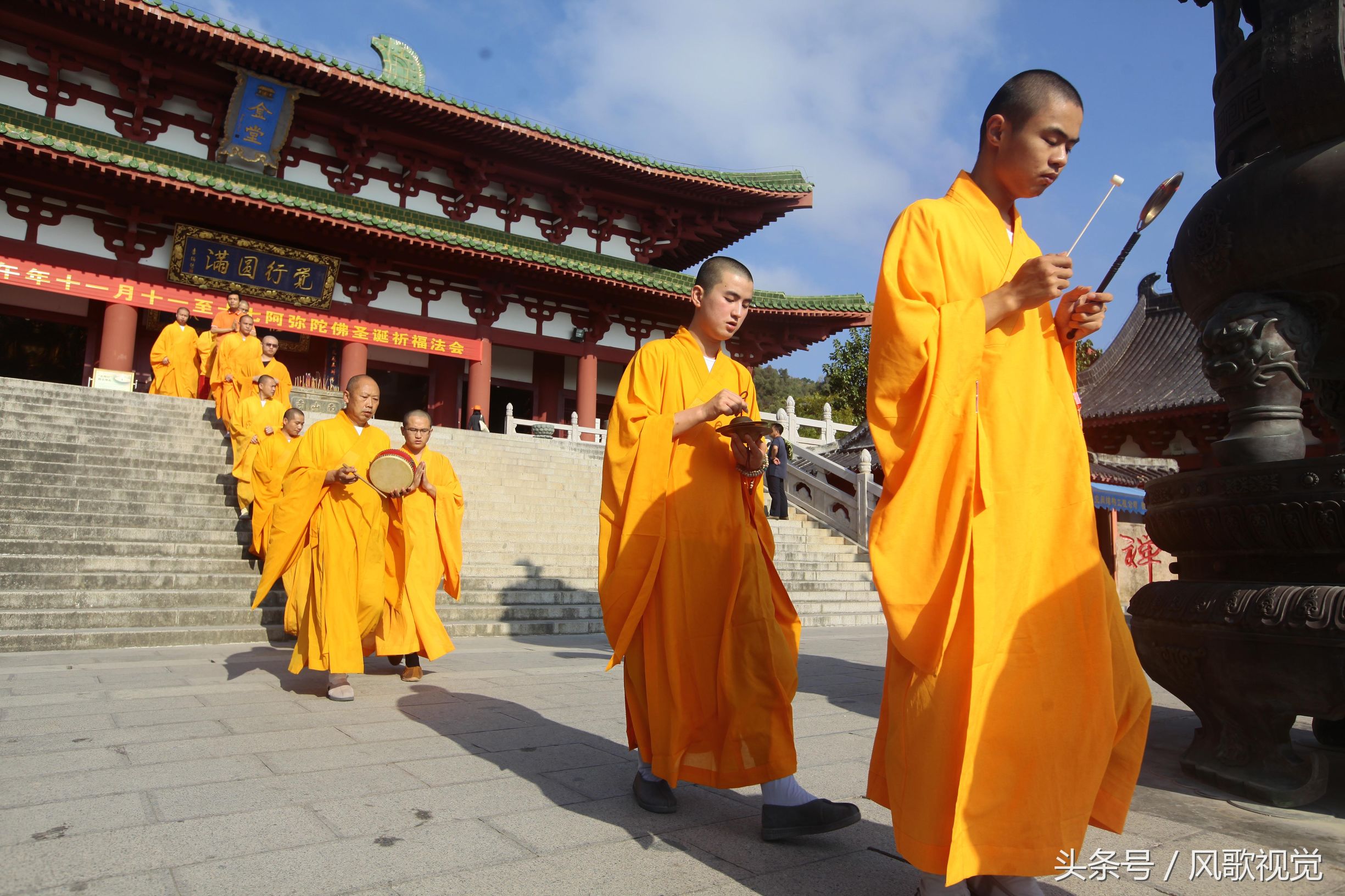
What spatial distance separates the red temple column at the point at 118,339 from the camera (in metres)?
12.5

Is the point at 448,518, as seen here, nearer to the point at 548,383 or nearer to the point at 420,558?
the point at 420,558

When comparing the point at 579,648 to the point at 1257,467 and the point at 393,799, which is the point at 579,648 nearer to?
the point at 393,799

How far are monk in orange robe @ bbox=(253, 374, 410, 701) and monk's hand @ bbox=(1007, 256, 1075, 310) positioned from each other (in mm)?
3606

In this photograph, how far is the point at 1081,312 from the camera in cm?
193

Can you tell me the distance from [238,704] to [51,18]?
1295 centimetres

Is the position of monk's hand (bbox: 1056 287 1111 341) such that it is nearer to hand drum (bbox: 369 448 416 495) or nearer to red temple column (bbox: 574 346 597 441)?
hand drum (bbox: 369 448 416 495)

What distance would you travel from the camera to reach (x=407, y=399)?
64.0ft

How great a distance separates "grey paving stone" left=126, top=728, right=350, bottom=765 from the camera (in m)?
3.01

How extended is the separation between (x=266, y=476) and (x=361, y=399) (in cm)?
416

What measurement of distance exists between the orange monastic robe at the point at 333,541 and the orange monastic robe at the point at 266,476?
3167 mm

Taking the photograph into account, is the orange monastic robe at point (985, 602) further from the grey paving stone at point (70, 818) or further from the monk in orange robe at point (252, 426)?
the monk in orange robe at point (252, 426)

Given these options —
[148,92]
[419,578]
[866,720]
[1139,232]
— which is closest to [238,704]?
[419,578]

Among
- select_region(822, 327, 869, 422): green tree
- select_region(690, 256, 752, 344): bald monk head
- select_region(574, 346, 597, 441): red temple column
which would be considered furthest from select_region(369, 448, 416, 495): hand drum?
select_region(822, 327, 869, 422): green tree

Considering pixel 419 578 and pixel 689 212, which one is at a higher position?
pixel 689 212
